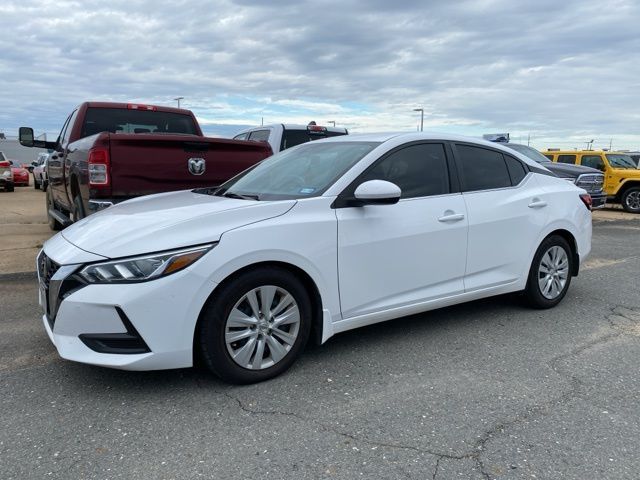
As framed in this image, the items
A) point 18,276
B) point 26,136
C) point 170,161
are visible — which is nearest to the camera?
point 170,161

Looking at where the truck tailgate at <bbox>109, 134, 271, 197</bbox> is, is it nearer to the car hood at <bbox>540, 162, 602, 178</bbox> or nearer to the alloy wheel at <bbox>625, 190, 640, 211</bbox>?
the car hood at <bbox>540, 162, 602, 178</bbox>

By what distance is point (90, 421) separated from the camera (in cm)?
294

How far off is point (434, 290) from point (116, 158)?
3.17 metres

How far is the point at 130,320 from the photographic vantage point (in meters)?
2.98

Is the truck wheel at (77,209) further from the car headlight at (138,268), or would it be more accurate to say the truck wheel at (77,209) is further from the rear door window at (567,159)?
the rear door window at (567,159)

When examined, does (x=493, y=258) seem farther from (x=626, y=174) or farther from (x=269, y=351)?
(x=626, y=174)

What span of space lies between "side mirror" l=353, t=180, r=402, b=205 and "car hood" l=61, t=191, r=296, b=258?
47 cm

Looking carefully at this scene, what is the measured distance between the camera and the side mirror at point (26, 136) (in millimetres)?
7898

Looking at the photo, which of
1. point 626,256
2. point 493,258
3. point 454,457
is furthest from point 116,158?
point 626,256

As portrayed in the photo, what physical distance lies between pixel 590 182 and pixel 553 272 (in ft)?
34.8

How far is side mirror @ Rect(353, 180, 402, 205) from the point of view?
11.7 ft

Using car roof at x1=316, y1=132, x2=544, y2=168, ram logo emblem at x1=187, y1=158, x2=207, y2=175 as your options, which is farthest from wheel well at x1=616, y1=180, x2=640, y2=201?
ram logo emblem at x1=187, y1=158, x2=207, y2=175

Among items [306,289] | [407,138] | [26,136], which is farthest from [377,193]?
[26,136]

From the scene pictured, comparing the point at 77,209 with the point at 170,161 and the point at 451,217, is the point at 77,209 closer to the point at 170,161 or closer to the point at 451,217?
the point at 170,161
